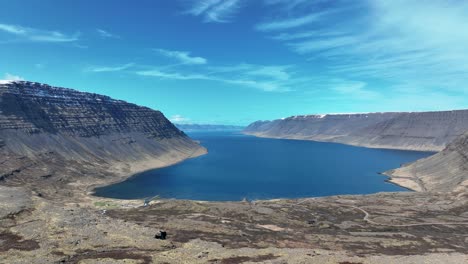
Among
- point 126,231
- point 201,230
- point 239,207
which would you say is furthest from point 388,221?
point 126,231

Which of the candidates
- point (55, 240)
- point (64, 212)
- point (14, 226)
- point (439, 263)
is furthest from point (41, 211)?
point (439, 263)

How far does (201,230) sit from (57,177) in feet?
423

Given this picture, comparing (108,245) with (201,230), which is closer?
(108,245)

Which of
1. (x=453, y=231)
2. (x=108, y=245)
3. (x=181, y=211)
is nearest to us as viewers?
(x=108, y=245)

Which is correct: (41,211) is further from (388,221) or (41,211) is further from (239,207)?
(388,221)

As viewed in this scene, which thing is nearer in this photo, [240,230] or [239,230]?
[239,230]

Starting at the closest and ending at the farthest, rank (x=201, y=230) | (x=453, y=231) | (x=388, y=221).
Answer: (x=201, y=230) → (x=453, y=231) → (x=388, y=221)

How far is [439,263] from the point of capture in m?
64.6

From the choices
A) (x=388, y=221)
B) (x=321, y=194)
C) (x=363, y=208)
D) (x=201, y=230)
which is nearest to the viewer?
(x=201, y=230)

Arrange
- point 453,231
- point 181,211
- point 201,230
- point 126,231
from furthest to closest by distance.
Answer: point 181,211, point 453,231, point 201,230, point 126,231

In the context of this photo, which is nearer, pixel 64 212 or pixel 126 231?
pixel 126 231

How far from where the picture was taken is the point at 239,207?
129250mm

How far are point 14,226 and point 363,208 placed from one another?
372ft

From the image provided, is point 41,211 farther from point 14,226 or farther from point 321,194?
point 321,194
